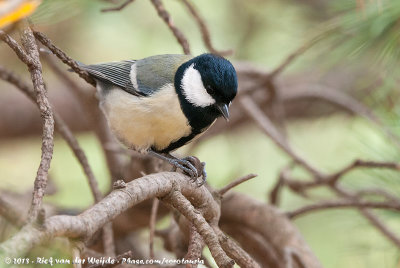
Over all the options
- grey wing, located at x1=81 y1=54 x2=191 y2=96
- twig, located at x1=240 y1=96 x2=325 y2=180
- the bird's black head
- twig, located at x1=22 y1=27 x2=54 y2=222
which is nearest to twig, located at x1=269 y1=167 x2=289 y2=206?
twig, located at x1=240 y1=96 x2=325 y2=180

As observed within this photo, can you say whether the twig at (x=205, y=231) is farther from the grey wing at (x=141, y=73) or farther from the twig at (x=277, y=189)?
the twig at (x=277, y=189)

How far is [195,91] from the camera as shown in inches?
57.0

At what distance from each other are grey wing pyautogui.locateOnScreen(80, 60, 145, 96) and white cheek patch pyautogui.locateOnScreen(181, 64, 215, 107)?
12cm

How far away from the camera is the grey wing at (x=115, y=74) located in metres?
1.48

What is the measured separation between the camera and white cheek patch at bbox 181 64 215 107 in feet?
4.72

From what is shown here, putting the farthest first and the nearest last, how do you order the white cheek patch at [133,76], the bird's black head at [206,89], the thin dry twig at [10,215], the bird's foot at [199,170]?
the white cheek patch at [133,76], the bird's black head at [206,89], the bird's foot at [199,170], the thin dry twig at [10,215]

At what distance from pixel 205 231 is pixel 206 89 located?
65 cm

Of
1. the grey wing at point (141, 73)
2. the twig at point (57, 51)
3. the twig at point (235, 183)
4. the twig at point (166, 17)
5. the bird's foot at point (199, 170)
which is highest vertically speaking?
the twig at point (166, 17)

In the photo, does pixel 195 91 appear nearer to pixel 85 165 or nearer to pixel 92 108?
pixel 85 165

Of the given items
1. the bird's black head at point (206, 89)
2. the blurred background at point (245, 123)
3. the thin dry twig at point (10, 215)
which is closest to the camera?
the thin dry twig at point (10, 215)

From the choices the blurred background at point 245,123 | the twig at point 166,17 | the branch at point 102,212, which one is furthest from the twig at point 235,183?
the blurred background at point 245,123

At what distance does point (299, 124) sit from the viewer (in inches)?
113

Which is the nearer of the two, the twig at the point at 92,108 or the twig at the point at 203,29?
the twig at the point at 203,29

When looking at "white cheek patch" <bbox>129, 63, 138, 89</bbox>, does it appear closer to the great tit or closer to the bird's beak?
the great tit
